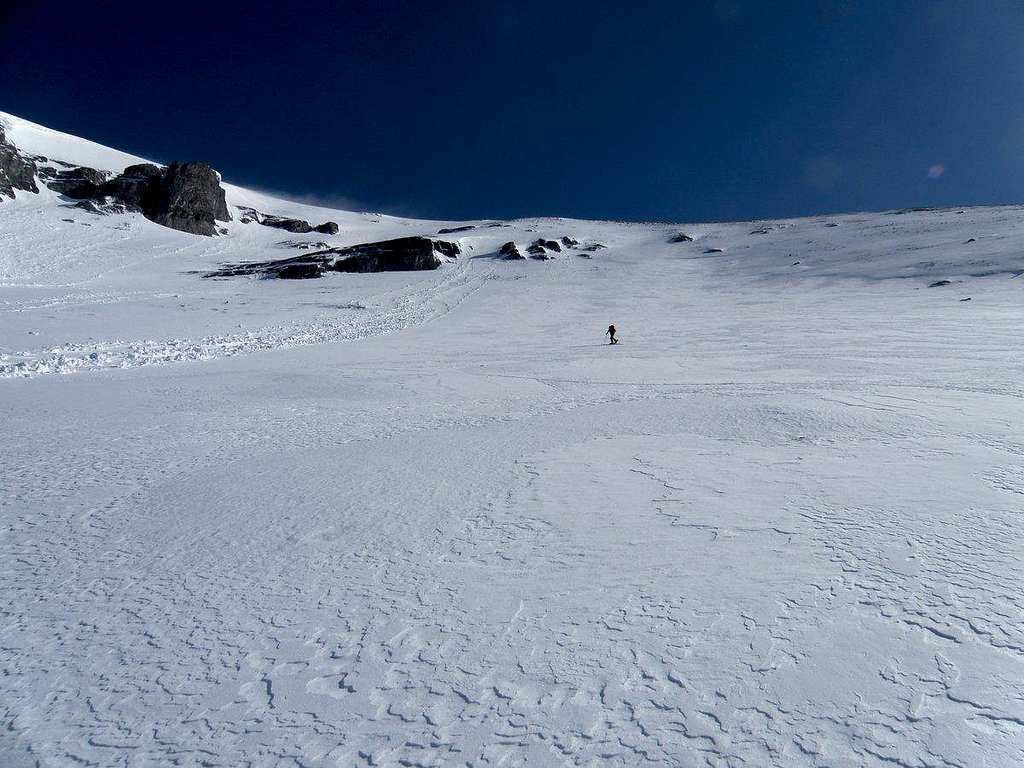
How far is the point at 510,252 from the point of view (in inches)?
2315

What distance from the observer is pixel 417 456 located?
727 centimetres

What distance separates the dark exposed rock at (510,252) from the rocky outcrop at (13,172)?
153ft

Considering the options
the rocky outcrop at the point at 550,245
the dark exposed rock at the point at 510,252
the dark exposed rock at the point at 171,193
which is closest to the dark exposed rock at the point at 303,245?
the dark exposed rock at the point at 171,193

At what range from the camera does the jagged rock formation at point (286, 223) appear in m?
71.0

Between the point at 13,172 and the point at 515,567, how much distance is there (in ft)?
235

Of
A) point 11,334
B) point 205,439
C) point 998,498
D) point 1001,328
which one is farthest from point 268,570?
point 1001,328

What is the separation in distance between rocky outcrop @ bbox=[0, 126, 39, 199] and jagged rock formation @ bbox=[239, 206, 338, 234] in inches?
807

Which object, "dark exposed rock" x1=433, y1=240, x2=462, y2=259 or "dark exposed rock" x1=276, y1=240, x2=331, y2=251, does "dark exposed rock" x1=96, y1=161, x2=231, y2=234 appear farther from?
"dark exposed rock" x1=433, y1=240, x2=462, y2=259

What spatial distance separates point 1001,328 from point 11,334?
3302 centimetres

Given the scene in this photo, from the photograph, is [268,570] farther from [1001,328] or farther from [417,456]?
[1001,328]

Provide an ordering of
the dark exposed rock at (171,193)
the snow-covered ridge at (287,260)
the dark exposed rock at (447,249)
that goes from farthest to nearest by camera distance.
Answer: the dark exposed rock at (171,193)
the dark exposed rock at (447,249)
the snow-covered ridge at (287,260)

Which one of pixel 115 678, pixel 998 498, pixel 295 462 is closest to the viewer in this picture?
pixel 115 678

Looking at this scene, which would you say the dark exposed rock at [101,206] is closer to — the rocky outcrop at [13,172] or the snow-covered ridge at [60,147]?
the rocky outcrop at [13,172]

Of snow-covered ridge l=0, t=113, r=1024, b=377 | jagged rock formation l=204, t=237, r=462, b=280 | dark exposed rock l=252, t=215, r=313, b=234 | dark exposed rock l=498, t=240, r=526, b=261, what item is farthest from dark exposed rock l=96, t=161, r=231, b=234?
dark exposed rock l=498, t=240, r=526, b=261
